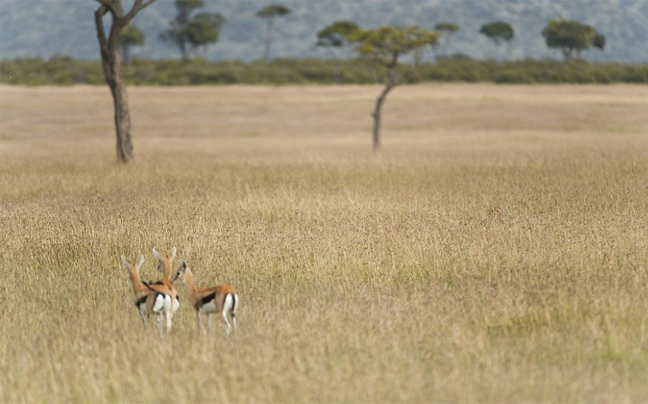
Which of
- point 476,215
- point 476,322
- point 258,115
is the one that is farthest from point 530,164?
point 258,115

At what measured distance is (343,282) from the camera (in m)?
9.02

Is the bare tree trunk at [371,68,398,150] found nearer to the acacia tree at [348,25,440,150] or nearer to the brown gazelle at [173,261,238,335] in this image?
the acacia tree at [348,25,440,150]

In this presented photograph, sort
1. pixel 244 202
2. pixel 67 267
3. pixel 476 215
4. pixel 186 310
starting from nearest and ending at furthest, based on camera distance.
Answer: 1. pixel 186 310
2. pixel 67 267
3. pixel 476 215
4. pixel 244 202

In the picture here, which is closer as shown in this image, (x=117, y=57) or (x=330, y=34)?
(x=117, y=57)

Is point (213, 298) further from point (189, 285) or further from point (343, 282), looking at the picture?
point (343, 282)

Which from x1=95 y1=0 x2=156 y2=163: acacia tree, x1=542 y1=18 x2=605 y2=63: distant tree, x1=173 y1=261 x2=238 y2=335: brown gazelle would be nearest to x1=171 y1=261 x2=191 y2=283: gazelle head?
x1=173 y1=261 x2=238 y2=335: brown gazelle

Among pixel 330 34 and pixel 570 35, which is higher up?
pixel 570 35

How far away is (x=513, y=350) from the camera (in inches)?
262

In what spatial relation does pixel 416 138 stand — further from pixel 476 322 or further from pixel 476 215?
pixel 476 322

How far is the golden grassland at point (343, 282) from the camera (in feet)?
20.0

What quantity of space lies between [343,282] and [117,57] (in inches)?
651

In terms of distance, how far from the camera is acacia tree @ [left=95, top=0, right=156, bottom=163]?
901 inches

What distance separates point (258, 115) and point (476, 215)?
154 ft

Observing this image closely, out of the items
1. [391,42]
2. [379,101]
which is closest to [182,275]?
[379,101]
